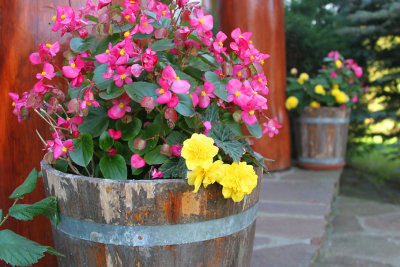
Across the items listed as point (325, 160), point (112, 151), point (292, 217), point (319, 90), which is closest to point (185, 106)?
point (112, 151)

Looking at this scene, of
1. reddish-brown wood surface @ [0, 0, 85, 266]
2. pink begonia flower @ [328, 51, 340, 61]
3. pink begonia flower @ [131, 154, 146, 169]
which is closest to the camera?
pink begonia flower @ [131, 154, 146, 169]

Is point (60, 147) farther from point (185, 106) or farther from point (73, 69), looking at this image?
point (185, 106)

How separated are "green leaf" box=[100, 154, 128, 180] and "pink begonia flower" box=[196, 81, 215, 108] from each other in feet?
0.79

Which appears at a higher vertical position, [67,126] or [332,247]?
[67,126]

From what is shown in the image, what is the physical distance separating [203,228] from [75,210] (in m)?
0.29

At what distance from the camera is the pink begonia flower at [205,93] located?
3.27 ft

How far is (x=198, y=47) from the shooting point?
1.06 m


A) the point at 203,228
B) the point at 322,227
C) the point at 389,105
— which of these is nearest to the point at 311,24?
the point at 389,105

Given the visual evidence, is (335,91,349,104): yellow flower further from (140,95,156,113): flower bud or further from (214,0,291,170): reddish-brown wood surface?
(140,95,156,113): flower bud

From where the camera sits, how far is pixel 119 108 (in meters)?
0.99

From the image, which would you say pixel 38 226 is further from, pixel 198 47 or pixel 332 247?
pixel 332 247

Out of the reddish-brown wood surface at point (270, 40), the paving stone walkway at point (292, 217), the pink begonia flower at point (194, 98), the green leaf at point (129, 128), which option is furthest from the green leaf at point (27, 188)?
the reddish-brown wood surface at point (270, 40)

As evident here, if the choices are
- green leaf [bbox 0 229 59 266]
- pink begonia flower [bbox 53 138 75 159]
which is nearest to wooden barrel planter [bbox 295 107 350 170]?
pink begonia flower [bbox 53 138 75 159]

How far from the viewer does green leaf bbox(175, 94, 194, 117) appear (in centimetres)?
A: 95
